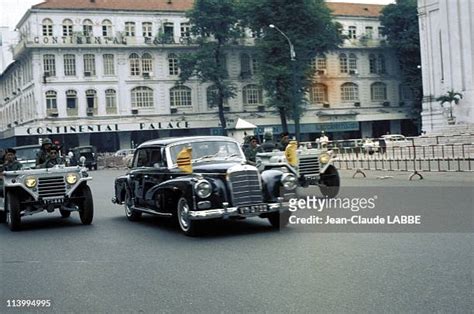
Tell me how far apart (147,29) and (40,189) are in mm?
50385

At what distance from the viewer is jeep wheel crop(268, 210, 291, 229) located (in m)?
11.6

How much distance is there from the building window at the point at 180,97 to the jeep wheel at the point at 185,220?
2011 inches

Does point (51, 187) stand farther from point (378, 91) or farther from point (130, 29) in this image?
point (378, 91)

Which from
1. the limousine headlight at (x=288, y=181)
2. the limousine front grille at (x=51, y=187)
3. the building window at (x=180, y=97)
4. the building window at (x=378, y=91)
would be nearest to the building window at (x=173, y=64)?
the building window at (x=180, y=97)

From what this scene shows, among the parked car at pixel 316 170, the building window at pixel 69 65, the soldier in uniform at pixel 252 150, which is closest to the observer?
the soldier in uniform at pixel 252 150

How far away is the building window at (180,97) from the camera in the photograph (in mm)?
61969

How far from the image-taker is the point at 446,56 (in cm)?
5212

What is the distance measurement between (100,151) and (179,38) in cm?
1332

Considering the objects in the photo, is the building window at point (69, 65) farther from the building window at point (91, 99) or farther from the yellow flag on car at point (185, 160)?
the yellow flag on car at point (185, 160)

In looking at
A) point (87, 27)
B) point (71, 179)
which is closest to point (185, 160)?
point (71, 179)

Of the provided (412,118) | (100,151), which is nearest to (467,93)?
A: (412,118)

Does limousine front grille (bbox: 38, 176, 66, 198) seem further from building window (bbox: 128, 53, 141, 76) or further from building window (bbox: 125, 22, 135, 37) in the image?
building window (bbox: 125, 22, 135, 37)

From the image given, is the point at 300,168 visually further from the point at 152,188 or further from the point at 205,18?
the point at 205,18

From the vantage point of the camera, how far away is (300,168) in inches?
659
